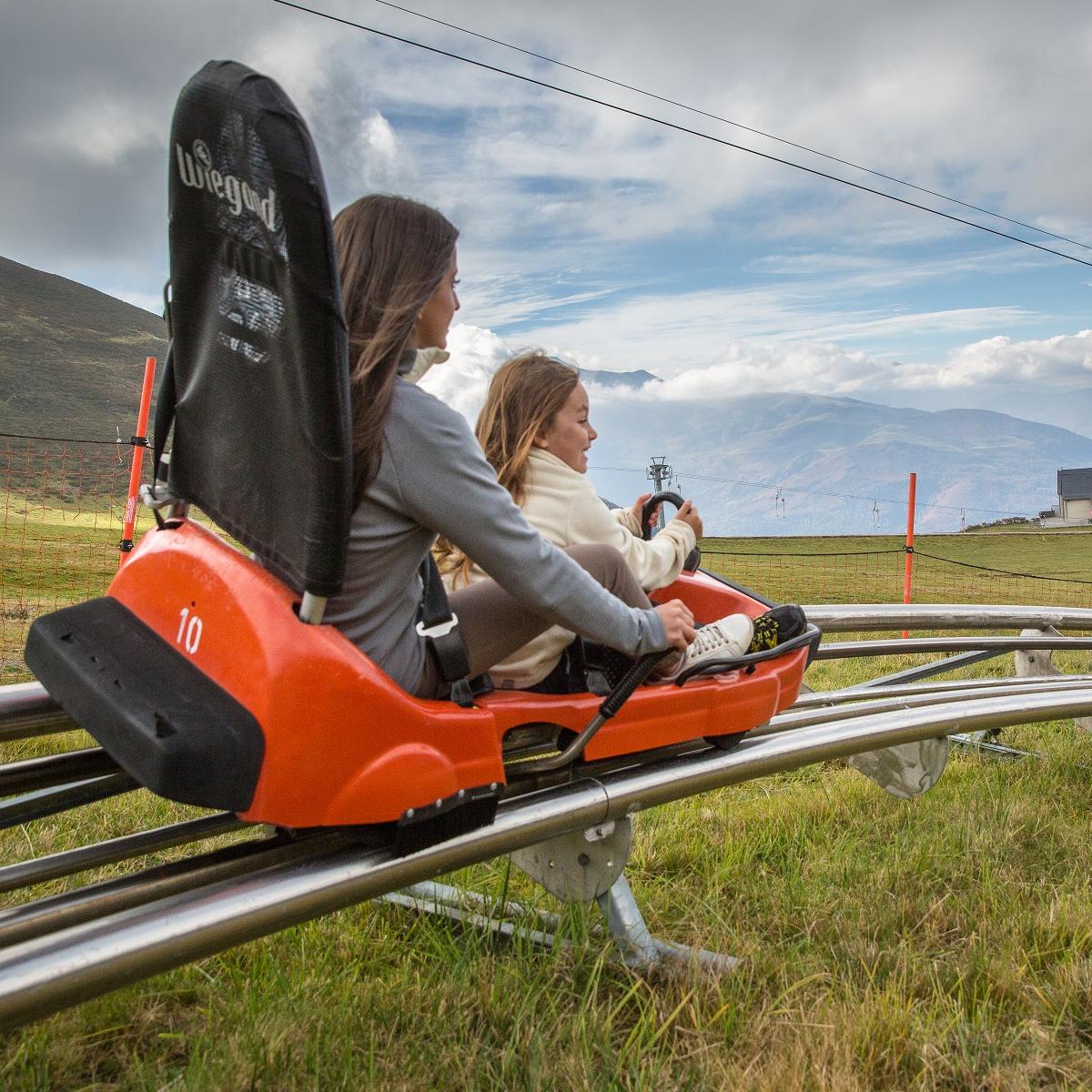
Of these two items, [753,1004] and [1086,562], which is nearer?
[753,1004]

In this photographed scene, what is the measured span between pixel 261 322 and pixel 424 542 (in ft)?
1.48

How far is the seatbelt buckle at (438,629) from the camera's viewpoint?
174cm

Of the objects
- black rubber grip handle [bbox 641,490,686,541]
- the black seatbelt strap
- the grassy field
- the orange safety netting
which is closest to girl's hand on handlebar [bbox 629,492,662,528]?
black rubber grip handle [bbox 641,490,686,541]

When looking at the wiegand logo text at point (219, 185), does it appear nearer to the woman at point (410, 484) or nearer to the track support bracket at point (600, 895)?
the woman at point (410, 484)

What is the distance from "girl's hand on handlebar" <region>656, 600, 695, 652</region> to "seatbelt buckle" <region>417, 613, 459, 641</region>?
44 cm

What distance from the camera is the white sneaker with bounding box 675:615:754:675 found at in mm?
2242

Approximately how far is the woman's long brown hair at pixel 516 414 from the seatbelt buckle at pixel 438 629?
0.56 meters

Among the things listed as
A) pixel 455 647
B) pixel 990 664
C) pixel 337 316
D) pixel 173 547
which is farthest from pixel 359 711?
pixel 990 664

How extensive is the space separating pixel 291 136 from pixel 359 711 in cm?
78

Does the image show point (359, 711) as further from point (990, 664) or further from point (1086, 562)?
point (1086, 562)

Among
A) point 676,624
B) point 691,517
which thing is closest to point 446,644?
point 676,624

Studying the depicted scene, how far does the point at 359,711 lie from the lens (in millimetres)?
1521

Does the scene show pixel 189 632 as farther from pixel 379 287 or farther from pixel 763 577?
pixel 763 577

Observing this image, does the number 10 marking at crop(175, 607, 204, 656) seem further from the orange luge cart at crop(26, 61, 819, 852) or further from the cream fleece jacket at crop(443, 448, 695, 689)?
the cream fleece jacket at crop(443, 448, 695, 689)
